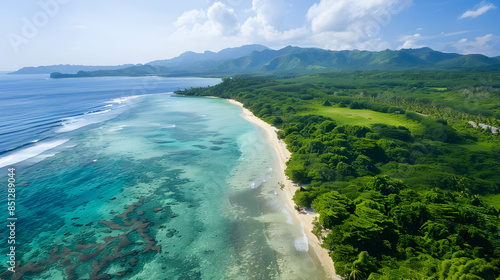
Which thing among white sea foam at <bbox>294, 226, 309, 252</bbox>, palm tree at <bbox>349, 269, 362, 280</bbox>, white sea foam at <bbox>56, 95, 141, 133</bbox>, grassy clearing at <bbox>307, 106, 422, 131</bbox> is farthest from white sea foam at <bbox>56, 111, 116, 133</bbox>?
palm tree at <bbox>349, 269, 362, 280</bbox>

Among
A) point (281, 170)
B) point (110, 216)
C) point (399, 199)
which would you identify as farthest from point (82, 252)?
point (399, 199)

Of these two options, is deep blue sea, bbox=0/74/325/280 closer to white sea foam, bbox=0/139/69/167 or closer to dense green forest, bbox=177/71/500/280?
white sea foam, bbox=0/139/69/167

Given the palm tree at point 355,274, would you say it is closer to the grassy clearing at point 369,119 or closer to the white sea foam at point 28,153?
the grassy clearing at point 369,119

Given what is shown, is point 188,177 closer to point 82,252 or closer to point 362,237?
point 82,252

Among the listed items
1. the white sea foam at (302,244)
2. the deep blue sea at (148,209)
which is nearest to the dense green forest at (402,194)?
the white sea foam at (302,244)

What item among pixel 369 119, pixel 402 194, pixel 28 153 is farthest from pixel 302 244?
pixel 369 119

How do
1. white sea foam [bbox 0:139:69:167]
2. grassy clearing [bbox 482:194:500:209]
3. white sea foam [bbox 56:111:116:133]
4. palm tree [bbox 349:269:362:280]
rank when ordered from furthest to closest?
1. white sea foam [bbox 56:111:116:133]
2. white sea foam [bbox 0:139:69:167]
3. grassy clearing [bbox 482:194:500:209]
4. palm tree [bbox 349:269:362:280]

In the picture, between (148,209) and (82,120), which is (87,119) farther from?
(148,209)
